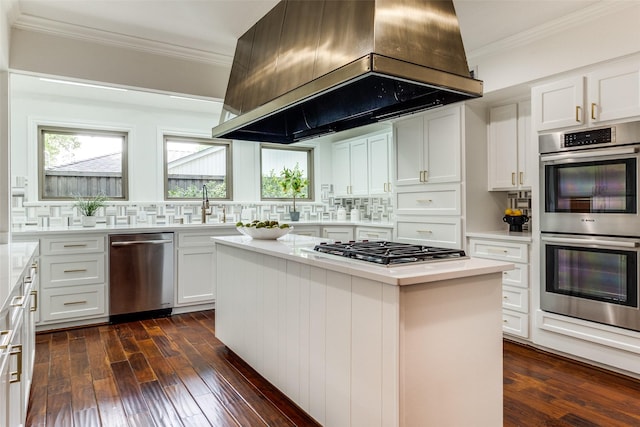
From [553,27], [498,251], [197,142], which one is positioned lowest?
[498,251]

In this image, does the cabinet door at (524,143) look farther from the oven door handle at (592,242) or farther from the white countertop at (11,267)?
the white countertop at (11,267)

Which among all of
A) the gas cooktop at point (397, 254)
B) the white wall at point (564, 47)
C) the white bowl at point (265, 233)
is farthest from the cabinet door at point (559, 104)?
the white bowl at point (265, 233)

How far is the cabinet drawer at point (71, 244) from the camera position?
3.62m

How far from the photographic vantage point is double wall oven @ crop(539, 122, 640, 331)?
100.0 inches

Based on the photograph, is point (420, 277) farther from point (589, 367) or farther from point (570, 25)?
point (570, 25)

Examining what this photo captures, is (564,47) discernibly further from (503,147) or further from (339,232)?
(339,232)

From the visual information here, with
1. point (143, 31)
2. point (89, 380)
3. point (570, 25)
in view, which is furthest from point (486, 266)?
point (143, 31)

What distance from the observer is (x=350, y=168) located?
5578mm

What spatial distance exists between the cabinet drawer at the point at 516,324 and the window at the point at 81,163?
14.0 feet

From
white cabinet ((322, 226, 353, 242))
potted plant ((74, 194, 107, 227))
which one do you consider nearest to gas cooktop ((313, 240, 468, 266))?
white cabinet ((322, 226, 353, 242))

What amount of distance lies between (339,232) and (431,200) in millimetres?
1550

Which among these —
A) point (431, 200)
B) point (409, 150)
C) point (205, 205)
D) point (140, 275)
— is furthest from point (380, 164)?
point (140, 275)

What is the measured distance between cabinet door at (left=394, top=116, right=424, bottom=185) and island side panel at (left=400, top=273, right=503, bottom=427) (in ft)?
7.96

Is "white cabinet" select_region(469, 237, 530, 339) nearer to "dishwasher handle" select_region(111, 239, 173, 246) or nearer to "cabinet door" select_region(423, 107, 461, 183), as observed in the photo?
"cabinet door" select_region(423, 107, 461, 183)
